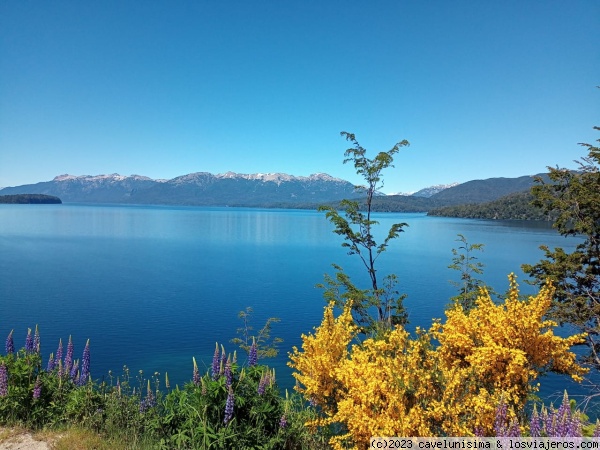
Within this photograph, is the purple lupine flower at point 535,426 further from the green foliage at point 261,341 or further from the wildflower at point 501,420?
the green foliage at point 261,341

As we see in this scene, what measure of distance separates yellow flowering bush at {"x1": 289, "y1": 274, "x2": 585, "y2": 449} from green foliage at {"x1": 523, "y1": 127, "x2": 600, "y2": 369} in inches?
428

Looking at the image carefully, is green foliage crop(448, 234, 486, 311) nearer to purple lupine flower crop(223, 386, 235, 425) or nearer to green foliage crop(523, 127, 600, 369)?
green foliage crop(523, 127, 600, 369)

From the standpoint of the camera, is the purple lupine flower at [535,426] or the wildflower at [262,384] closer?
the purple lupine flower at [535,426]

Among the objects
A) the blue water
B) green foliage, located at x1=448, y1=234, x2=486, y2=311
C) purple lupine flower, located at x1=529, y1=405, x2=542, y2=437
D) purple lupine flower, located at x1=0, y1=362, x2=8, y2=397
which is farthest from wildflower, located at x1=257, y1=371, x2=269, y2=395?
green foliage, located at x1=448, y1=234, x2=486, y2=311

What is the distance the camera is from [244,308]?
37.3 metres

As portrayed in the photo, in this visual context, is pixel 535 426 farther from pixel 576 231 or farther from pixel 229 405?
pixel 576 231

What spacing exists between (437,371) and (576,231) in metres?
15.1

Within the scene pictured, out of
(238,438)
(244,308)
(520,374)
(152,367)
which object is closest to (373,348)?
(520,374)

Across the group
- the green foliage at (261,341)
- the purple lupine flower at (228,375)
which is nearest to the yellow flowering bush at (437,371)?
the purple lupine flower at (228,375)

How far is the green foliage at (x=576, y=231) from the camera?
15.1 meters

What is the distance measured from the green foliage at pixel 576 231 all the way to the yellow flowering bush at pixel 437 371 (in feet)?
35.7

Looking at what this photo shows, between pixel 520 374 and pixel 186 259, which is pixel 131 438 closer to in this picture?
pixel 520 374

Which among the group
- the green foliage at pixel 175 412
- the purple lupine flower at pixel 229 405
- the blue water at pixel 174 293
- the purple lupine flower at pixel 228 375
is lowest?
the blue water at pixel 174 293

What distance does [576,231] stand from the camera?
53.2 ft
